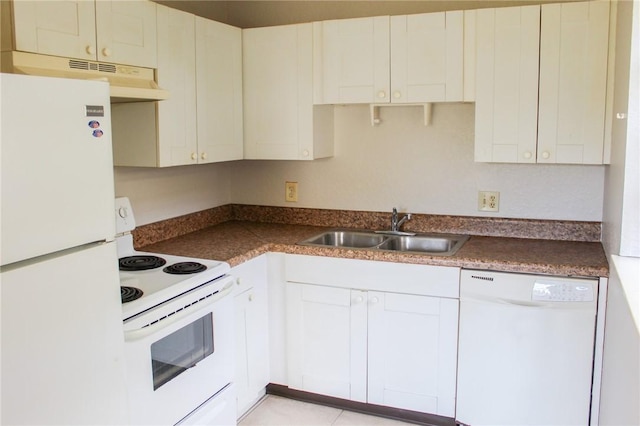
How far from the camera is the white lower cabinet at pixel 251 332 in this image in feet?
9.07

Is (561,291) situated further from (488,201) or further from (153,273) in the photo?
(153,273)

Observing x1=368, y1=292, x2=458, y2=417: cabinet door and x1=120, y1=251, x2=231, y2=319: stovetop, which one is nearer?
x1=120, y1=251, x2=231, y2=319: stovetop

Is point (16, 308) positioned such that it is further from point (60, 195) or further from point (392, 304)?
point (392, 304)

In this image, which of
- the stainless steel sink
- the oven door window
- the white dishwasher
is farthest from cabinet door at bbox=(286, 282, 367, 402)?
the oven door window

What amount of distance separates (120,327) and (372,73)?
180 centimetres

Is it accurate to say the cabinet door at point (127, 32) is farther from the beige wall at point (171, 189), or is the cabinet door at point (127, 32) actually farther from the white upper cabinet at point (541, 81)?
the white upper cabinet at point (541, 81)

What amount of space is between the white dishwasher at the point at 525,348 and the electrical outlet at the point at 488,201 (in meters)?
0.63

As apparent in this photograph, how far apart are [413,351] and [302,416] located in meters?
0.66

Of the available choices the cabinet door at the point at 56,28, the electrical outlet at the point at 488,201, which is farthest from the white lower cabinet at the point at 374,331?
the cabinet door at the point at 56,28

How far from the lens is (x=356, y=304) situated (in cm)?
283

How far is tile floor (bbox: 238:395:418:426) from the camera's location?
2852 mm

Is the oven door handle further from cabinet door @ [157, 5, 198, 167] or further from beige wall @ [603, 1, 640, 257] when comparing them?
beige wall @ [603, 1, 640, 257]

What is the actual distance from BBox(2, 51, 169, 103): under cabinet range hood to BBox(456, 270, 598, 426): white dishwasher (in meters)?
1.59

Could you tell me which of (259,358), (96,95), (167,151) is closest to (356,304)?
(259,358)
